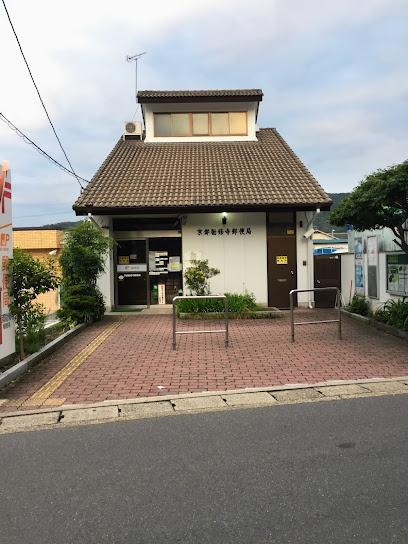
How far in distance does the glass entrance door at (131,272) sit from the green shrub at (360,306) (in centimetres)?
632

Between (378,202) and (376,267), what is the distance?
14.1 feet

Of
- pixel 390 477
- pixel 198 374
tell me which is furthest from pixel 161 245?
pixel 390 477

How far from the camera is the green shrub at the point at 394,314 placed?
33.4 feet

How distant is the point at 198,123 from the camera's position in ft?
61.6

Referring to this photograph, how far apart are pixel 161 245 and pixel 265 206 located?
138 inches

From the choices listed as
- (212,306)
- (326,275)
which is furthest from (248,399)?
(326,275)

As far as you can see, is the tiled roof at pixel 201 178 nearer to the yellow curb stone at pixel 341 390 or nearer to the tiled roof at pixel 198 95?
the tiled roof at pixel 198 95

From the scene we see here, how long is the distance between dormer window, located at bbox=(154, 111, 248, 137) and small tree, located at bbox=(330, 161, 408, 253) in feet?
32.0

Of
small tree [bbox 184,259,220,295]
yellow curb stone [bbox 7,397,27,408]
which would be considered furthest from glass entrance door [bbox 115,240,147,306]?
yellow curb stone [bbox 7,397,27,408]

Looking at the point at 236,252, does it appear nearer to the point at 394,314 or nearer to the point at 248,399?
the point at 394,314

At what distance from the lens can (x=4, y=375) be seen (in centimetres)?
672

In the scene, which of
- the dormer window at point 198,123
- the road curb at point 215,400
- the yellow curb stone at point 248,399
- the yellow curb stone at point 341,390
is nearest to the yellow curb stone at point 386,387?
the road curb at point 215,400

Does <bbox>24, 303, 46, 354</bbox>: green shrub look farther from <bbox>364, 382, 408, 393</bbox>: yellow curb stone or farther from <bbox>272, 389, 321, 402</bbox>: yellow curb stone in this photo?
<bbox>364, 382, 408, 393</bbox>: yellow curb stone

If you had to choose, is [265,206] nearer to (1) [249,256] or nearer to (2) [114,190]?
(1) [249,256]
